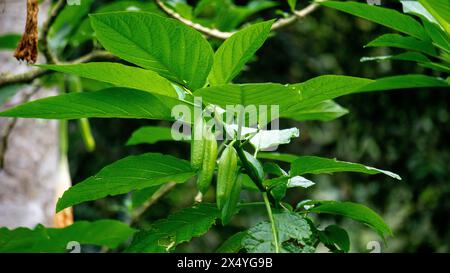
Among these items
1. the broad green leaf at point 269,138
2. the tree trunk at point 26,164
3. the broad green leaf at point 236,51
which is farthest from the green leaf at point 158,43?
the tree trunk at point 26,164

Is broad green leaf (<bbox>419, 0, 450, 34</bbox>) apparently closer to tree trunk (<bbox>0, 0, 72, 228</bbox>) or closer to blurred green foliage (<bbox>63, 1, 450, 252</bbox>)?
tree trunk (<bbox>0, 0, 72, 228</bbox>)

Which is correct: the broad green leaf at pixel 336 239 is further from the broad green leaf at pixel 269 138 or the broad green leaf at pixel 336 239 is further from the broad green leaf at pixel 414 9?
the broad green leaf at pixel 414 9

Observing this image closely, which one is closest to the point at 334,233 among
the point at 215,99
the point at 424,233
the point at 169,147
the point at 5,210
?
the point at 215,99

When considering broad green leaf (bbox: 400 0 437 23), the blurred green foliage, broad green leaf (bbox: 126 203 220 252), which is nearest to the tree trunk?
broad green leaf (bbox: 126 203 220 252)
